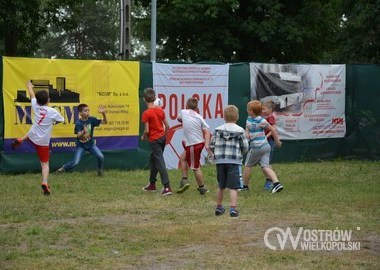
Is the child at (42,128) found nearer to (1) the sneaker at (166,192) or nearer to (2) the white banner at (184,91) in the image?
(1) the sneaker at (166,192)

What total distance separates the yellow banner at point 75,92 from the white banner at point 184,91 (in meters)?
0.63

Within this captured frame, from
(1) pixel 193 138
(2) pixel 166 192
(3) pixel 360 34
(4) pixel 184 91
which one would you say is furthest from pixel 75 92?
(3) pixel 360 34

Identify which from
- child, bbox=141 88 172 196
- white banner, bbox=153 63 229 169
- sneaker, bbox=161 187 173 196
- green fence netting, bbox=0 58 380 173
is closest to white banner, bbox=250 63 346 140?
green fence netting, bbox=0 58 380 173

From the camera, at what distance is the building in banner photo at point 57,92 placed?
13.2 metres

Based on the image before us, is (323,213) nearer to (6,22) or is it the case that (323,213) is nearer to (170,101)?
(170,101)

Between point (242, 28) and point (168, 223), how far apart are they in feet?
69.5

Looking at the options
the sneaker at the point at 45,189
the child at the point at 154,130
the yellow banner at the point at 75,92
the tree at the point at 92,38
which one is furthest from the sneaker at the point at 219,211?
the tree at the point at 92,38

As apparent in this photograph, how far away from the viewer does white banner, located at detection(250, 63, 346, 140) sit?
16.1m

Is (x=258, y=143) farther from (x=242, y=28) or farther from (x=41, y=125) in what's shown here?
(x=242, y=28)

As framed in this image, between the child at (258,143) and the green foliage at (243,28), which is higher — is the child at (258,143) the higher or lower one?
the lower one

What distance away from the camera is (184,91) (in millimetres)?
14875

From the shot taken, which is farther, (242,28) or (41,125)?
(242,28)

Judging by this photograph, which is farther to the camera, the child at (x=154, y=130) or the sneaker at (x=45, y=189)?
the child at (x=154, y=130)

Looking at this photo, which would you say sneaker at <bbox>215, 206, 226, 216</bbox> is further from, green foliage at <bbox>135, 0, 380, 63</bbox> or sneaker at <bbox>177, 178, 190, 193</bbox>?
green foliage at <bbox>135, 0, 380, 63</bbox>
